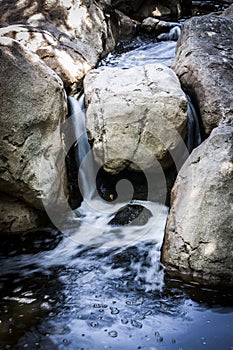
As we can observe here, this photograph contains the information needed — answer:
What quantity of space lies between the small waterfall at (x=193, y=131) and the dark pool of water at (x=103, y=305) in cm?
179

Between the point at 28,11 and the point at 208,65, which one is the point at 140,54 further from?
the point at 208,65

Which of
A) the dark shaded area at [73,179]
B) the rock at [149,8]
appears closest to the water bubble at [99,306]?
the dark shaded area at [73,179]

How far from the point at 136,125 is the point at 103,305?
7.60ft

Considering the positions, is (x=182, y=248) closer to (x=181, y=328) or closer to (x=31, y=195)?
(x=181, y=328)

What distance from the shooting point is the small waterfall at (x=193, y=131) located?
482 centimetres

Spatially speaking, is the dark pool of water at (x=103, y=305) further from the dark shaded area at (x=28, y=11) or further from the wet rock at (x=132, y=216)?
the dark shaded area at (x=28, y=11)

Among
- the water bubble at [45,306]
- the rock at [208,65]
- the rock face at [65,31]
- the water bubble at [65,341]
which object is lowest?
the water bubble at [65,341]

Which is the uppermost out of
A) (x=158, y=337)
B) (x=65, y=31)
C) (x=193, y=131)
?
(x=65, y=31)

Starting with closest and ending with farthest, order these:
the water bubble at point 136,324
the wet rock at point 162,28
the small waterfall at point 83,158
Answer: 1. the water bubble at point 136,324
2. the small waterfall at point 83,158
3. the wet rock at point 162,28

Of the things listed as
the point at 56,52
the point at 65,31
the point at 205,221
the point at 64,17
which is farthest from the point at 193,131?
the point at 64,17

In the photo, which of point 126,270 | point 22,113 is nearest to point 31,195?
point 22,113

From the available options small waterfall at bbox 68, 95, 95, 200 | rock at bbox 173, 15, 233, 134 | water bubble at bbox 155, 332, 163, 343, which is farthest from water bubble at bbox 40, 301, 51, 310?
rock at bbox 173, 15, 233, 134

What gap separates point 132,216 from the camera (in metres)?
4.25

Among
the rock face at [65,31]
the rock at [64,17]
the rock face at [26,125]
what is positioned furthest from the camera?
the rock at [64,17]
